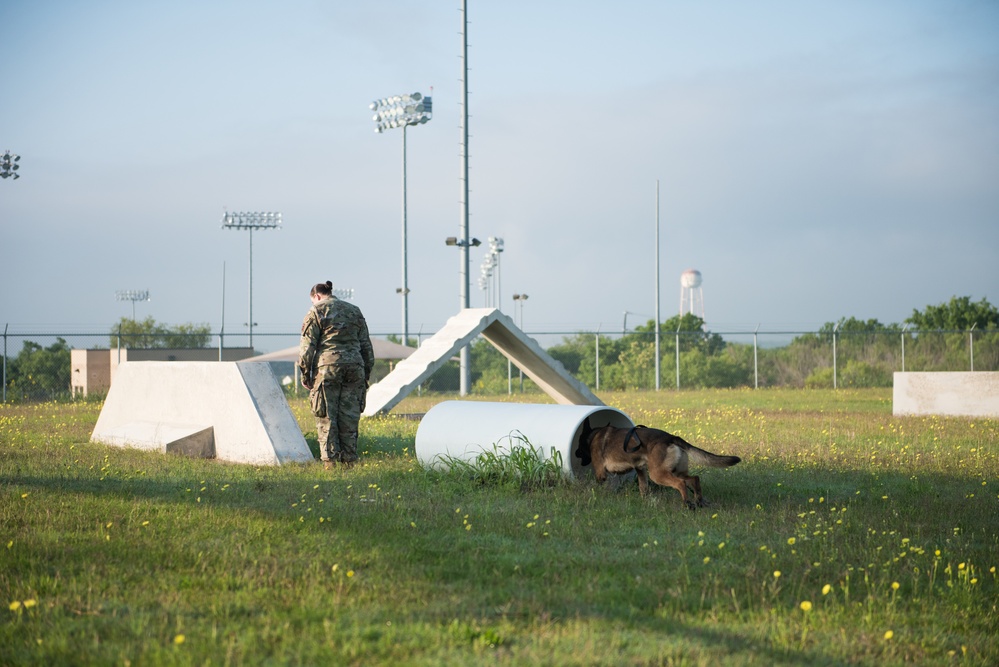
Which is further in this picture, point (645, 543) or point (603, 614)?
point (645, 543)

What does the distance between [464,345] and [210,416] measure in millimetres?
6199

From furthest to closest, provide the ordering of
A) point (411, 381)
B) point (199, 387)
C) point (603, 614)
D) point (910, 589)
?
point (411, 381)
point (199, 387)
point (910, 589)
point (603, 614)

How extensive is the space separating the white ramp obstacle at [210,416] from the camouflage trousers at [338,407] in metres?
0.41

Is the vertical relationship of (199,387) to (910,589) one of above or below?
above

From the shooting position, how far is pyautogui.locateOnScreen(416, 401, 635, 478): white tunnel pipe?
30.9 ft

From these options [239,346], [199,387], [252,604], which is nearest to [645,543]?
[252,604]

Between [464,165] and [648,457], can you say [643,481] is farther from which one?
[464,165]

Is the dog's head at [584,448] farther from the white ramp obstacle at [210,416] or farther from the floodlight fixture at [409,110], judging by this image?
the floodlight fixture at [409,110]

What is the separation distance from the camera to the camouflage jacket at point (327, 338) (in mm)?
10922

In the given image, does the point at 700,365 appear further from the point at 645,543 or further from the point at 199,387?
the point at 645,543

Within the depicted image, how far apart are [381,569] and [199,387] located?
7156 mm

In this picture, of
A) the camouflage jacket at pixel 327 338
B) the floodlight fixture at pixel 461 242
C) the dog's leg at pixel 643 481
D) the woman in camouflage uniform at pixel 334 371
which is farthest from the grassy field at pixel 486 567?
the floodlight fixture at pixel 461 242

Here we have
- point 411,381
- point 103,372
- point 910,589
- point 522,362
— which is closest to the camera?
point 910,589

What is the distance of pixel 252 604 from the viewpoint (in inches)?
205
